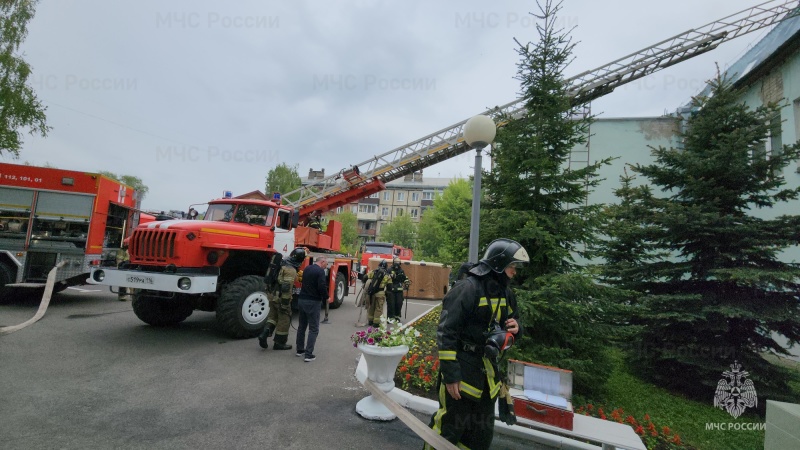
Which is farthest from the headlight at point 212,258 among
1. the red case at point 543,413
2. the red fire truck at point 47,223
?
the red case at point 543,413

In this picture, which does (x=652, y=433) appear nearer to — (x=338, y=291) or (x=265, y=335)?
(x=265, y=335)

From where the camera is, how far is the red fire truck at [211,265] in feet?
20.5

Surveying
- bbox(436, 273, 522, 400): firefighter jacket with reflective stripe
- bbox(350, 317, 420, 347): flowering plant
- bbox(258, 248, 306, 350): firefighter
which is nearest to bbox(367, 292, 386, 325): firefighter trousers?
bbox(258, 248, 306, 350): firefighter

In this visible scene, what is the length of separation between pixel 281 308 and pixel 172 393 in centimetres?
238

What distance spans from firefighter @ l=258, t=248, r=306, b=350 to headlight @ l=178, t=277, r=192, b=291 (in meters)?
1.44

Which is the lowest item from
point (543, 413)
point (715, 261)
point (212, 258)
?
point (543, 413)

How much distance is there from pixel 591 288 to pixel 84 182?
11.7 metres

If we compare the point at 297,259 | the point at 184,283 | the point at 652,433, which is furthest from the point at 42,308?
the point at 652,433

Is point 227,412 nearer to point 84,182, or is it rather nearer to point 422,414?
point 422,414

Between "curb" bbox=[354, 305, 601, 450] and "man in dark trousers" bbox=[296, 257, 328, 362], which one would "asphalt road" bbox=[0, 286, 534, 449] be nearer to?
"curb" bbox=[354, 305, 601, 450]

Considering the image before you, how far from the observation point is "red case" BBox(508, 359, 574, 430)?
331cm

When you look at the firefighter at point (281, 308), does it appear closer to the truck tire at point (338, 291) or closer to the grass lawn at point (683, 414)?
the truck tire at point (338, 291)

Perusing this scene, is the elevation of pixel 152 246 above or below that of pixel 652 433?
above

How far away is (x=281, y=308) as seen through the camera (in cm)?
662
